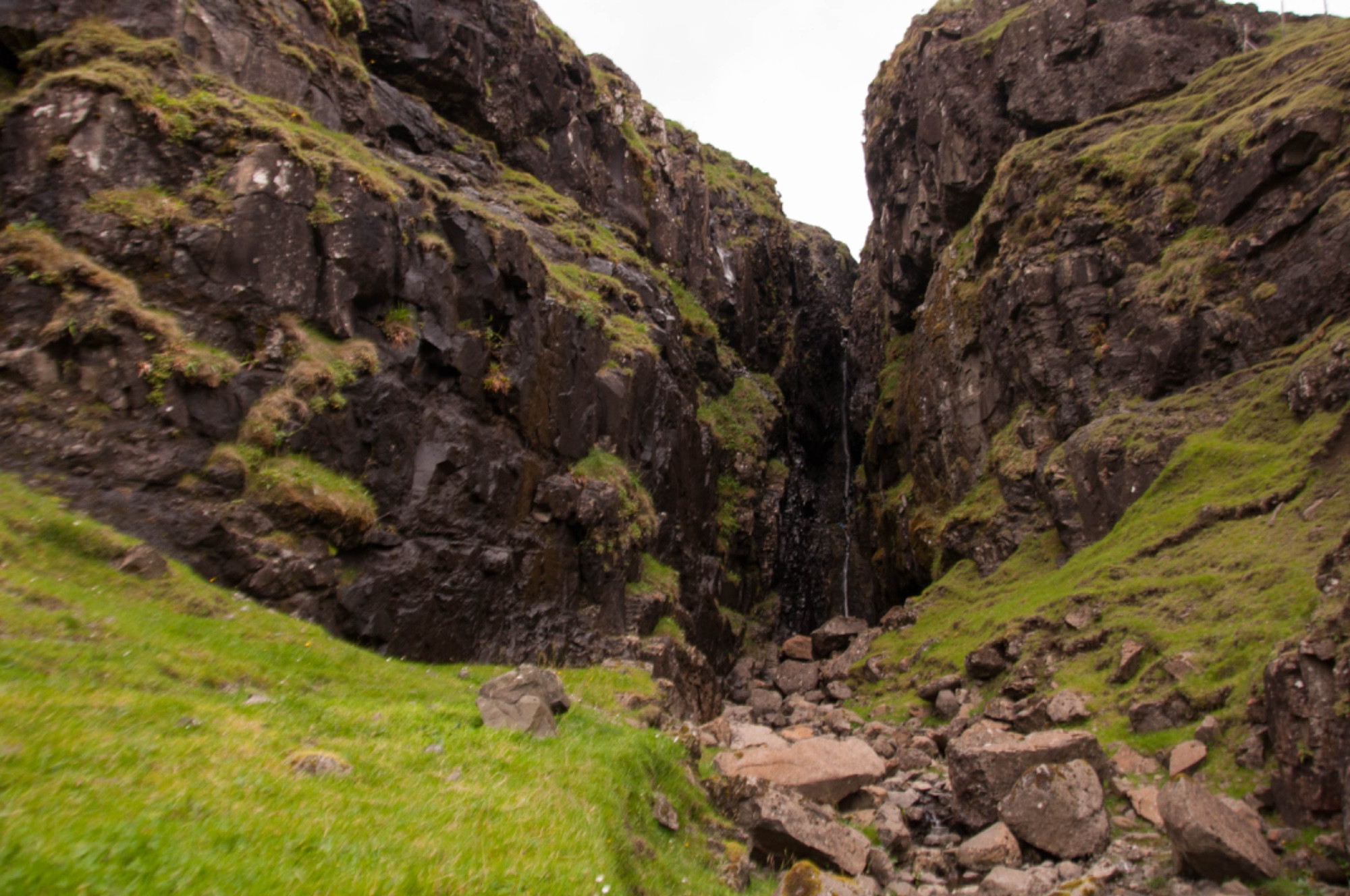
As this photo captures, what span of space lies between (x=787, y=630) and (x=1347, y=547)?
37.9 metres

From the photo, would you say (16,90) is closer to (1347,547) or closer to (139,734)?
(139,734)

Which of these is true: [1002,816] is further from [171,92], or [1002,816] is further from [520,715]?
[171,92]

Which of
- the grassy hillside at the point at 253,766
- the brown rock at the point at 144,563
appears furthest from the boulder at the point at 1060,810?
the brown rock at the point at 144,563

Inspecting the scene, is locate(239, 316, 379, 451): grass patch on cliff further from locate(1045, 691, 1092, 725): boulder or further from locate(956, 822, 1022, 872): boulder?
locate(1045, 691, 1092, 725): boulder

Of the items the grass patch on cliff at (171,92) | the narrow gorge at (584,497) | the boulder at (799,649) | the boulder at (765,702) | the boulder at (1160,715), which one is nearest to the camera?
the narrow gorge at (584,497)

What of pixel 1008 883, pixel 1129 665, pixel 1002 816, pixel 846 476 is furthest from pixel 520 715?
pixel 846 476

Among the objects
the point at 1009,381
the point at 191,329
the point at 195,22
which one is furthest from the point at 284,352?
the point at 1009,381

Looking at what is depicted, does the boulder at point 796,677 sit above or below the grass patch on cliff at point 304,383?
below

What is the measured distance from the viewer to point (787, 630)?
48219 millimetres

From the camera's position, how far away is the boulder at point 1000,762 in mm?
14422

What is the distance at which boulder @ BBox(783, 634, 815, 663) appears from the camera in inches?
1570

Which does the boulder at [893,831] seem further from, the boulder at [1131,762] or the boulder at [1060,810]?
the boulder at [1131,762]

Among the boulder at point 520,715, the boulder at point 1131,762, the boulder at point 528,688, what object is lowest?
the boulder at point 520,715

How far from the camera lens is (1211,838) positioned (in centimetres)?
1008
